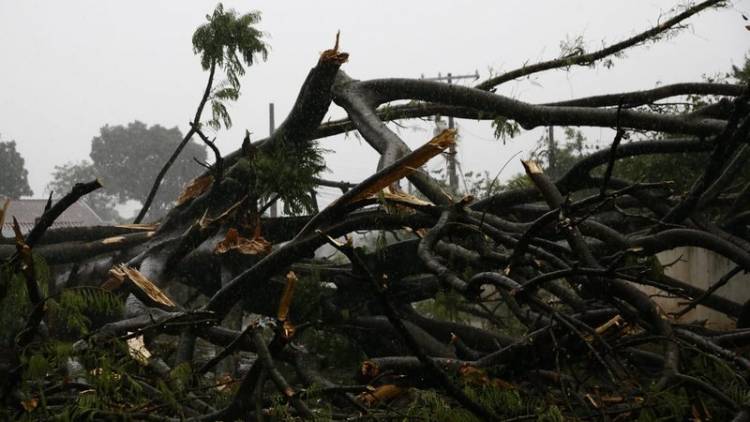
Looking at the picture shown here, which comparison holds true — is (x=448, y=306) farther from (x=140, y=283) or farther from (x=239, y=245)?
(x=140, y=283)

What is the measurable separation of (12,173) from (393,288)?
1231 centimetres

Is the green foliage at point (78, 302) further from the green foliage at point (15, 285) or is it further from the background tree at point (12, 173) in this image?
the background tree at point (12, 173)

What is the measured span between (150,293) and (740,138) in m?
2.21

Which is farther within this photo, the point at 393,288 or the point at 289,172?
the point at 393,288

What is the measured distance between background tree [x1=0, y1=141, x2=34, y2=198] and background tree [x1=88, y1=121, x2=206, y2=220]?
3.24 m

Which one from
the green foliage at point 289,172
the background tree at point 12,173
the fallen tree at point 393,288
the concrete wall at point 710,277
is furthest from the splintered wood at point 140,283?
the background tree at point 12,173

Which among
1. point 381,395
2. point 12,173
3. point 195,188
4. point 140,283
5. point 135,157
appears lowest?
point 381,395

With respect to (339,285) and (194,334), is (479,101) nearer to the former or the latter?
(339,285)

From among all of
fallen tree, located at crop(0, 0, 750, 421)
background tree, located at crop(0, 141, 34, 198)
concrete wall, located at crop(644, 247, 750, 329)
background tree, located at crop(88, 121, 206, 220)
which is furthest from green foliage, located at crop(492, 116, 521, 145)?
background tree, located at crop(88, 121, 206, 220)

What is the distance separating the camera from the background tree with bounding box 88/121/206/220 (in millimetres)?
17828

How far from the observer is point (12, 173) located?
1350 centimetres

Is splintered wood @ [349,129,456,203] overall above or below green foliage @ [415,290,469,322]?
above

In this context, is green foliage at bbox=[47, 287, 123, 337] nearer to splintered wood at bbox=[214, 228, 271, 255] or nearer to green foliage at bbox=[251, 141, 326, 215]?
splintered wood at bbox=[214, 228, 271, 255]

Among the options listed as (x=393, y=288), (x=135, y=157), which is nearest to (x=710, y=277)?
(x=393, y=288)
